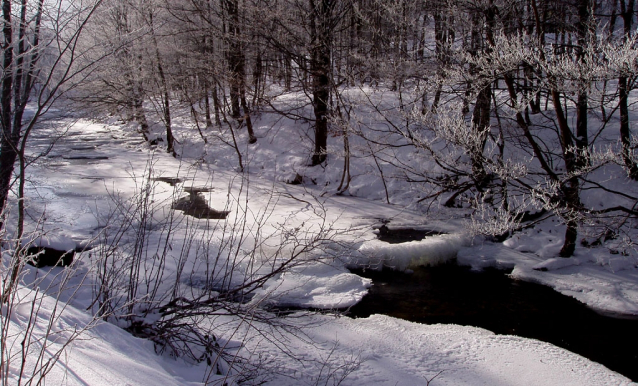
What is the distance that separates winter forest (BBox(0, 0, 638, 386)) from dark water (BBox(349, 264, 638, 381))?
0.04m

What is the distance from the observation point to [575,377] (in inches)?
165

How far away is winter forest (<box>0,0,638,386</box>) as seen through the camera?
144 inches

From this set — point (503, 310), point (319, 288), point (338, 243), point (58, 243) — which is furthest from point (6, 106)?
point (503, 310)

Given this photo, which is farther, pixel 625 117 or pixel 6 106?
pixel 625 117

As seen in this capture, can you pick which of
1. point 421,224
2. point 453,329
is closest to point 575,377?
point 453,329

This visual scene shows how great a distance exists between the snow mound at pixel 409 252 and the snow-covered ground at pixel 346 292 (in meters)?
0.02

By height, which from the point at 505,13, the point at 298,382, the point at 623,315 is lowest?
the point at 623,315

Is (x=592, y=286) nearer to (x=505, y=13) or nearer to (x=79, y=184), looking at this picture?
(x=505, y=13)

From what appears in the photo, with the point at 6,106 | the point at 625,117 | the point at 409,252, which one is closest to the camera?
the point at 6,106

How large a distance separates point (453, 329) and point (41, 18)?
5749 mm

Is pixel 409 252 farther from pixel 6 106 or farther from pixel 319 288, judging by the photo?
pixel 6 106

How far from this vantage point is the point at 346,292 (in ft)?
20.3

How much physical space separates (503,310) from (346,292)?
2137mm

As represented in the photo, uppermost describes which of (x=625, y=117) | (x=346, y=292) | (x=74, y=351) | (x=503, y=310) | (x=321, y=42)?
(x=321, y=42)
